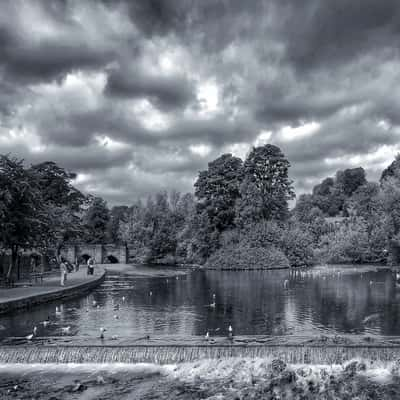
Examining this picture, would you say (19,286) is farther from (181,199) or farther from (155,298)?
(181,199)

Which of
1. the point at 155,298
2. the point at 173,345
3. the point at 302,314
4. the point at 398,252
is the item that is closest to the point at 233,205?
the point at 398,252

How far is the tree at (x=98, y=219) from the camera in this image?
9198cm

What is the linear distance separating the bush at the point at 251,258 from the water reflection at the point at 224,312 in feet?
74.4

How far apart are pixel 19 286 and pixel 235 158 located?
131 ft

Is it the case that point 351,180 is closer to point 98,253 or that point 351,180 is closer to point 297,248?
point 297,248

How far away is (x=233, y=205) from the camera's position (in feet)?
213

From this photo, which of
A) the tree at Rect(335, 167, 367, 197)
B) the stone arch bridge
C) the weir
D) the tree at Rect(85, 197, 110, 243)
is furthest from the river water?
the tree at Rect(335, 167, 367, 197)

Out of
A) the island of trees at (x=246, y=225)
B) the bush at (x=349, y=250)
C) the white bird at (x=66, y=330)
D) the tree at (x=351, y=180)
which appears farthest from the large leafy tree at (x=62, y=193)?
the tree at (x=351, y=180)

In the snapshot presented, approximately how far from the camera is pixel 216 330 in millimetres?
19562

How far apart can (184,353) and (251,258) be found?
44.2 meters

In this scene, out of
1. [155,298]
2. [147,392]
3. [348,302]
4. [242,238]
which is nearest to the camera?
[147,392]

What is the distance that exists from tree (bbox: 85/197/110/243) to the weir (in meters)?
75.5

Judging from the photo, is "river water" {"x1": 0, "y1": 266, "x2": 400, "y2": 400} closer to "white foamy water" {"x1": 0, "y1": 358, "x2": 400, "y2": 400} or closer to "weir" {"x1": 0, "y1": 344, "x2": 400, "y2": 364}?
"white foamy water" {"x1": 0, "y1": 358, "x2": 400, "y2": 400}

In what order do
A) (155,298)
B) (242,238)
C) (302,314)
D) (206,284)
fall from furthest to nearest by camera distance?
(242,238) → (206,284) → (155,298) → (302,314)
